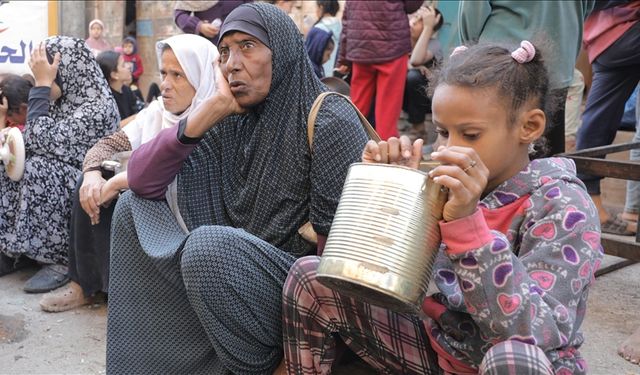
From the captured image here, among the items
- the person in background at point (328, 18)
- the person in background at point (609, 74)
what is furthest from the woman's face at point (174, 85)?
the person in background at point (328, 18)

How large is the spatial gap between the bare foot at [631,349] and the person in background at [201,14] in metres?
3.60

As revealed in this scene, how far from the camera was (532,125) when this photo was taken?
1651 mm

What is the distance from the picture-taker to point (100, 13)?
1167 centimetres

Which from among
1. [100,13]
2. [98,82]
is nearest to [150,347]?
[98,82]

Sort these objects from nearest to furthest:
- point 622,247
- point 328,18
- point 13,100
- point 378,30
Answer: point 622,247
point 13,100
point 378,30
point 328,18

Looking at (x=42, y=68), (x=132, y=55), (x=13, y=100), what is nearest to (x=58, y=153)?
(x=42, y=68)

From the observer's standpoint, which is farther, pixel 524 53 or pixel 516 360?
pixel 524 53

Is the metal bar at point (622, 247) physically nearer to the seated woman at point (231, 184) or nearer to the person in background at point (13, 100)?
the seated woman at point (231, 184)

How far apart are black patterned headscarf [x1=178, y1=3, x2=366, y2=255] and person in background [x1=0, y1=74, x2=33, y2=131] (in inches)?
74.4

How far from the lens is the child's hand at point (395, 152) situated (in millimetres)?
1684

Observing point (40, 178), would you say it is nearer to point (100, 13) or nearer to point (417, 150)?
point (417, 150)

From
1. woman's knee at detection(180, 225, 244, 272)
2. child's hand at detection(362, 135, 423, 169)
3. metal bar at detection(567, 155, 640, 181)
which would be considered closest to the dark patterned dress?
woman's knee at detection(180, 225, 244, 272)

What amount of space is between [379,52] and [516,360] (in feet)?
11.6

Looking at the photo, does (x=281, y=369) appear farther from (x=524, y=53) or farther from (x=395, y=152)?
(x=524, y=53)
